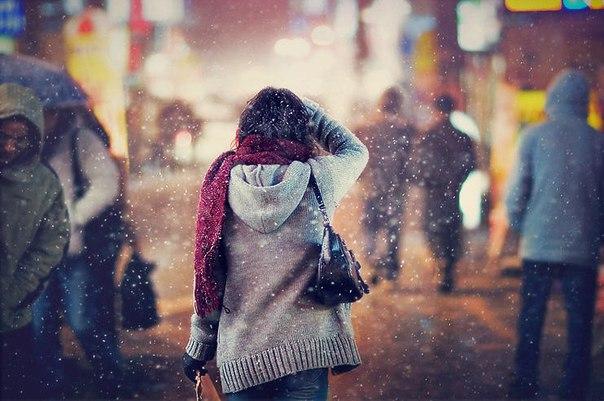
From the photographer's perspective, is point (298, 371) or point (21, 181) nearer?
point (298, 371)

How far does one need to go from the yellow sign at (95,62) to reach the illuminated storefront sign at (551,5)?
2.10m

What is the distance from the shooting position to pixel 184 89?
402 cm

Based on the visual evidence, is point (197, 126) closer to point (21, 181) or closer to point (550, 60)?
point (21, 181)

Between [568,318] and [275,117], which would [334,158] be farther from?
[568,318]

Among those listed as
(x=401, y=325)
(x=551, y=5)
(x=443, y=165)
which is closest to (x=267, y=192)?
(x=443, y=165)

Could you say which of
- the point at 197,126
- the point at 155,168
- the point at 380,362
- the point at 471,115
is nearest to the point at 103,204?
the point at 155,168

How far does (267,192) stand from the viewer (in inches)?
105

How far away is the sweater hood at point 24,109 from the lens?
4078 mm

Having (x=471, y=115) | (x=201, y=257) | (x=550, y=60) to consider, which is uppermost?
(x=550, y=60)

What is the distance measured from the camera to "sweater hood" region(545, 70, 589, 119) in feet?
13.1

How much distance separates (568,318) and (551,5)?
1666 mm

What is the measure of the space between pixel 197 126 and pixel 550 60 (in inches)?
74.5

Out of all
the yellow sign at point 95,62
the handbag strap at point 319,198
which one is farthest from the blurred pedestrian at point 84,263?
the handbag strap at point 319,198

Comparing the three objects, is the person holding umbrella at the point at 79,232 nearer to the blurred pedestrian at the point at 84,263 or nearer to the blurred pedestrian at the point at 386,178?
the blurred pedestrian at the point at 84,263
